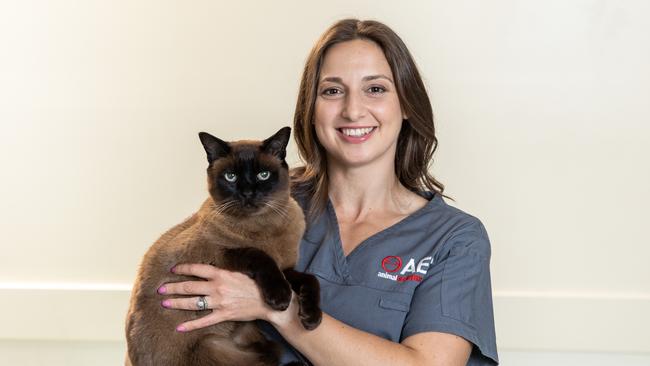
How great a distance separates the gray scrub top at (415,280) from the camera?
71.6 inches

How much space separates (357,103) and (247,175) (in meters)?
0.36

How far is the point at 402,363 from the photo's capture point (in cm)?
168

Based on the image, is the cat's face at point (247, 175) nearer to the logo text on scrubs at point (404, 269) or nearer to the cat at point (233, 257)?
the cat at point (233, 257)

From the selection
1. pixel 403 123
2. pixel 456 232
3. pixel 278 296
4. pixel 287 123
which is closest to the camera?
pixel 278 296

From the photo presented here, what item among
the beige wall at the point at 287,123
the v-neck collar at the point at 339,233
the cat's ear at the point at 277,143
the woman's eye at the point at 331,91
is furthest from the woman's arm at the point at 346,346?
the beige wall at the point at 287,123

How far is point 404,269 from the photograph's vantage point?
6.26 ft

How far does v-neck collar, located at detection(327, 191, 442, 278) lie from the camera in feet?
6.42

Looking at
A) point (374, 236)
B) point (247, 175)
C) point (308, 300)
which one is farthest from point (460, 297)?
point (247, 175)

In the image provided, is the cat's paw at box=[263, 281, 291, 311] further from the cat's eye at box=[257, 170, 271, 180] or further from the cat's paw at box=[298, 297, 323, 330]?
the cat's eye at box=[257, 170, 271, 180]

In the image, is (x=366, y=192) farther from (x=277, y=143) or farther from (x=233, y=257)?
(x=233, y=257)

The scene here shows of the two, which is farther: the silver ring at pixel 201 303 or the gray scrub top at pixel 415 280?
the gray scrub top at pixel 415 280

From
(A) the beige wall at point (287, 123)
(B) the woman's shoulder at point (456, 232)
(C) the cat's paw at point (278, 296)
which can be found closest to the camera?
(C) the cat's paw at point (278, 296)

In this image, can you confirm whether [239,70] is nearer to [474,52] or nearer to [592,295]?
[474,52]

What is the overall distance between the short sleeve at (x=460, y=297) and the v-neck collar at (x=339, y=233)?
0.51 ft
